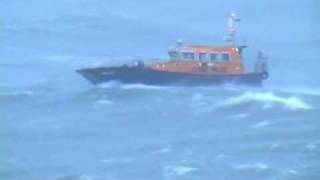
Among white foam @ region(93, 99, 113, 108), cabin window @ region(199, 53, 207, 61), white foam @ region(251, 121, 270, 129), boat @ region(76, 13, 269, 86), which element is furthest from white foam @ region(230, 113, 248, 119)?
cabin window @ region(199, 53, 207, 61)

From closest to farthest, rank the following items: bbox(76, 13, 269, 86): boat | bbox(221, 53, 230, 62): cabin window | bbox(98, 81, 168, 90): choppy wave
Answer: bbox(98, 81, 168, 90): choppy wave
bbox(76, 13, 269, 86): boat
bbox(221, 53, 230, 62): cabin window

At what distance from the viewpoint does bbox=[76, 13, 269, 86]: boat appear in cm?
898

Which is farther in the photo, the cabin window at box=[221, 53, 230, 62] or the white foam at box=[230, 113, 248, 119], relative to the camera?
the cabin window at box=[221, 53, 230, 62]

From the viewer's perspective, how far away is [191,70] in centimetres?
927

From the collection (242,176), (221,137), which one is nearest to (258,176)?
(242,176)

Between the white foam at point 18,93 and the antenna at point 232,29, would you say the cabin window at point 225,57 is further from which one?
the white foam at point 18,93

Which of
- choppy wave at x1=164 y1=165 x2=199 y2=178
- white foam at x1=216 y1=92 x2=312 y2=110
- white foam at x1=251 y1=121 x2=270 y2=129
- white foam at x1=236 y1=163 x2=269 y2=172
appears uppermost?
white foam at x1=216 y1=92 x2=312 y2=110

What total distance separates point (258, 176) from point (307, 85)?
1.64 m

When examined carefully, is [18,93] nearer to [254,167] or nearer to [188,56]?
[188,56]

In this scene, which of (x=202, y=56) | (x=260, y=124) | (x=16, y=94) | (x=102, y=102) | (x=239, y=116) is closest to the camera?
(x=260, y=124)

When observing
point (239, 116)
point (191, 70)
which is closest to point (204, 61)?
point (191, 70)

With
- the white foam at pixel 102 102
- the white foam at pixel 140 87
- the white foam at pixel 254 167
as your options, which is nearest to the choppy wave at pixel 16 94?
the white foam at pixel 102 102

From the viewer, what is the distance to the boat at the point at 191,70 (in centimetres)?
898

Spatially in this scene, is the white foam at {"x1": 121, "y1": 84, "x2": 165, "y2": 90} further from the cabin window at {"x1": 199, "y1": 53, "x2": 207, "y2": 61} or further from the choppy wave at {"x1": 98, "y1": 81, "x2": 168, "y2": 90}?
the cabin window at {"x1": 199, "y1": 53, "x2": 207, "y2": 61}
